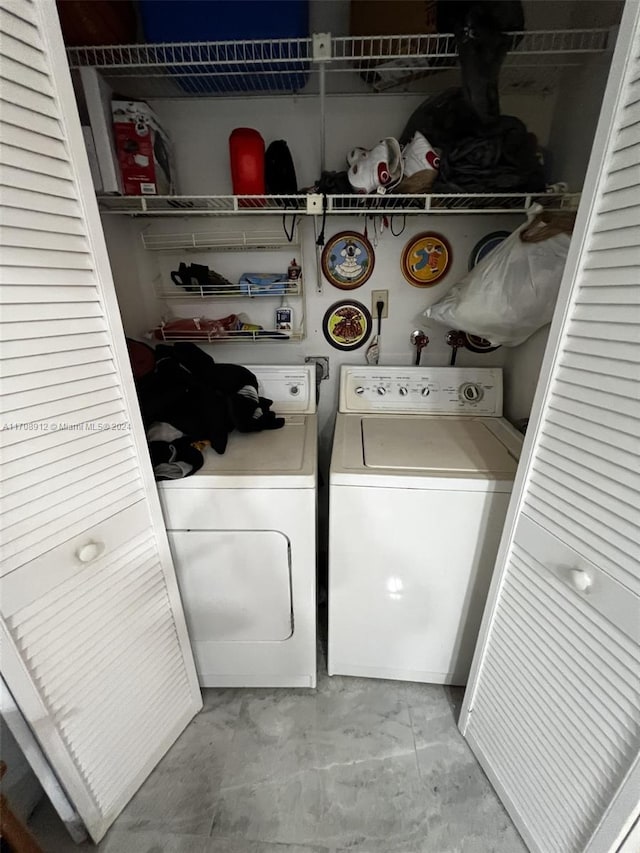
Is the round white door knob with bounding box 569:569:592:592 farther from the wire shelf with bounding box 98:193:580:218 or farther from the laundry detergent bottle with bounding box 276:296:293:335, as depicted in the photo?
the laundry detergent bottle with bounding box 276:296:293:335

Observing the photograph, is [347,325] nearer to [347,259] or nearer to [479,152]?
[347,259]

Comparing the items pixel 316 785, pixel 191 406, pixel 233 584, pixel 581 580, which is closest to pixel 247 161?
pixel 191 406

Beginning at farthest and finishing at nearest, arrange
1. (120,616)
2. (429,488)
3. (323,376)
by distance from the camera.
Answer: (323,376) < (429,488) < (120,616)

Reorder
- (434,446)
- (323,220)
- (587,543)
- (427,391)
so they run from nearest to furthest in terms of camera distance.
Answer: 1. (587,543)
2. (434,446)
3. (323,220)
4. (427,391)

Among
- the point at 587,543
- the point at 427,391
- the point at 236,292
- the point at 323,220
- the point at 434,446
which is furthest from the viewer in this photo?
the point at 427,391

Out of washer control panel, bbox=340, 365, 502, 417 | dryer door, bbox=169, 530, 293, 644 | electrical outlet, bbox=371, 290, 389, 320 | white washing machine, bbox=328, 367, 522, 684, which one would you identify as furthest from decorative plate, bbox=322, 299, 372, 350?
dryer door, bbox=169, 530, 293, 644

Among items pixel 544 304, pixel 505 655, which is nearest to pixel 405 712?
pixel 505 655

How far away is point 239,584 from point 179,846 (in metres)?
0.80

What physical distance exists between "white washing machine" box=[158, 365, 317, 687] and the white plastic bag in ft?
2.68

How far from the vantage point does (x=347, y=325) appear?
1802mm

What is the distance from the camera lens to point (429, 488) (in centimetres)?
118

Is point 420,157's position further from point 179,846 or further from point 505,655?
point 179,846

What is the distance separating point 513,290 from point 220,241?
4.17ft

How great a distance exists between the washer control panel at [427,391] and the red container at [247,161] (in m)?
0.91
